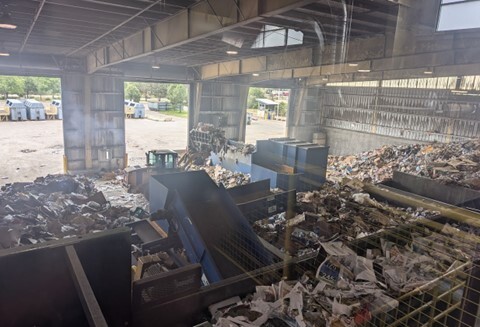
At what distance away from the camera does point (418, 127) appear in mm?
17703

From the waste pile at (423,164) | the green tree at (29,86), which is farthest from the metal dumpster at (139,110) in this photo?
the waste pile at (423,164)

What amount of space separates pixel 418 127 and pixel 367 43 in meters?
11.4

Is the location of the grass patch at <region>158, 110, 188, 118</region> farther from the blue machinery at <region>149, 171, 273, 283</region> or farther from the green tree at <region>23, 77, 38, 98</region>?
the blue machinery at <region>149, 171, 273, 283</region>

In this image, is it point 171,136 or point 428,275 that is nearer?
point 428,275

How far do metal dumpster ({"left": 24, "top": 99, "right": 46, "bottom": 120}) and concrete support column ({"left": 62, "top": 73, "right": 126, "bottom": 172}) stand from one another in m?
10.9

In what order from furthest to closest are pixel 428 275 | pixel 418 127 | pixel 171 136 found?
pixel 171 136, pixel 418 127, pixel 428 275

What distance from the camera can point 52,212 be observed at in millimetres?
7848

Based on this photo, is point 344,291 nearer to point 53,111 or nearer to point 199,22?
point 199,22

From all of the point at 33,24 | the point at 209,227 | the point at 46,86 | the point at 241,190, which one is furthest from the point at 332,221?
the point at 46,86

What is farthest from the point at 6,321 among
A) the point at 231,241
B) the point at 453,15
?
the point at 453,15

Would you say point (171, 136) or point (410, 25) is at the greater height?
point (410, 25)

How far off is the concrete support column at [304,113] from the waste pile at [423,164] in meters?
4.85

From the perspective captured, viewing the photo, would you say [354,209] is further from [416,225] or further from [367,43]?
A: [367,43]

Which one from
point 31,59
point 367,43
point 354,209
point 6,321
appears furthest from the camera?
point 31,59
